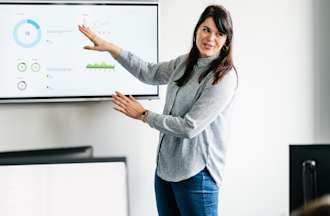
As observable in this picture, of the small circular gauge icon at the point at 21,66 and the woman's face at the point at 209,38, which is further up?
the woman's face at the point at 209,38

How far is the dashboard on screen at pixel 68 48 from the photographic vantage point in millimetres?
2648

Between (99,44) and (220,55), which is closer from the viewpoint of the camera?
(220,55)

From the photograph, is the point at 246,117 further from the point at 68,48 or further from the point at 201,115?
the point at 68,48

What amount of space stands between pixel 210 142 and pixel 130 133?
74 centimetres

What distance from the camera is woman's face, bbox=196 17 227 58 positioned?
2225 mm

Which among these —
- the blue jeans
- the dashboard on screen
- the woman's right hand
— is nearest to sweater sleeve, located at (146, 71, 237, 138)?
the blue jeans

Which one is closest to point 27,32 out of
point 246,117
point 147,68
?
point 147,68

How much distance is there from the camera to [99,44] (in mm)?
2537

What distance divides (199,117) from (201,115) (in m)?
0.01

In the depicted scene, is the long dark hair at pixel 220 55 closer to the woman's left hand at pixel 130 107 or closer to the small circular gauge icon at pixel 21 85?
the woman's left hand at pixel 130 107

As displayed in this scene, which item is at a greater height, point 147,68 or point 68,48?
point 68,48

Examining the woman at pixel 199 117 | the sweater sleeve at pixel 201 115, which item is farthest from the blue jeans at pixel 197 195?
the sweater sleeve at pixel 201 115

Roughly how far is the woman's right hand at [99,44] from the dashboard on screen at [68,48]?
0.51 feet

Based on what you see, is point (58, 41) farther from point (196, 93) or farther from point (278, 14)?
point (278, 14)
